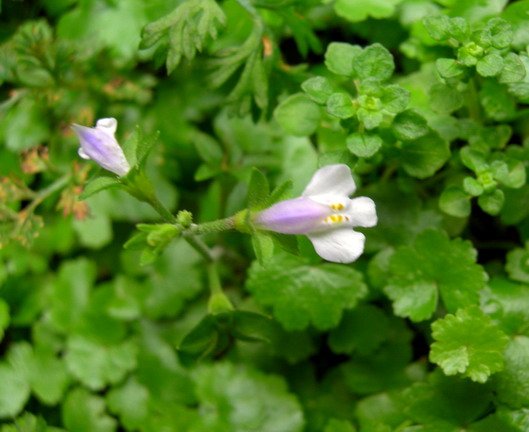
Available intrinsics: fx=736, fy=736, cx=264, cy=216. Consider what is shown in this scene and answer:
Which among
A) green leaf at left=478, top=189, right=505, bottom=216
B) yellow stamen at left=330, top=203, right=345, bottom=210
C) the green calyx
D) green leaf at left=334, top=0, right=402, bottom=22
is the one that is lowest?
green leaf at left=478, top=189, right=505, bottom=216

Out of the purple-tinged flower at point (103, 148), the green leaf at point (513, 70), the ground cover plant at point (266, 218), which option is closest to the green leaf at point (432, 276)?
the ground cover plant at point (266, 218)

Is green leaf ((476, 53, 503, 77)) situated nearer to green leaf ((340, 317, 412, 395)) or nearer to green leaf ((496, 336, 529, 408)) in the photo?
green leaf ((496, 336, 529, 408))

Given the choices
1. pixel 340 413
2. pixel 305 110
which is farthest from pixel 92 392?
pixel 305 110

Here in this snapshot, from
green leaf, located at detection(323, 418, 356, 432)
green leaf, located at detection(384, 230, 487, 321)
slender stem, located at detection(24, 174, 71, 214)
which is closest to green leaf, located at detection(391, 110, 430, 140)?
green leaf, located at detection(384, 230, 487, 321)

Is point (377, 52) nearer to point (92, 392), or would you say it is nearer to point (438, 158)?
point (438, 158)

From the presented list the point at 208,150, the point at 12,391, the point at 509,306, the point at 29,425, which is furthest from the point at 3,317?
the point at 509,306

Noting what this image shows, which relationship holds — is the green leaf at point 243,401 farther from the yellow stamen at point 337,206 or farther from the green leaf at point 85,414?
the yellow stamen at point 337,206

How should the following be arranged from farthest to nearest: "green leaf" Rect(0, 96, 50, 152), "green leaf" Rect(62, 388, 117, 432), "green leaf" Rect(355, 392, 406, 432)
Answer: "green leaf" Rect(0, 96, 50, 152) → "green leaf" Rect(62, 388, 117, 432) → "green leaf" Rect(355, 392, 406, 432)
